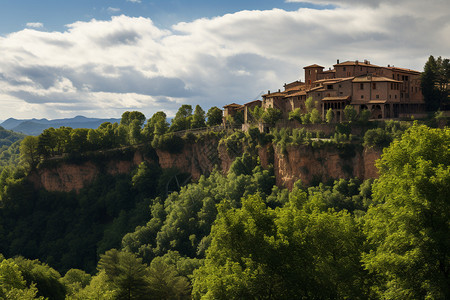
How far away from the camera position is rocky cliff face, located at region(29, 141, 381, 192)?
65.1 metres

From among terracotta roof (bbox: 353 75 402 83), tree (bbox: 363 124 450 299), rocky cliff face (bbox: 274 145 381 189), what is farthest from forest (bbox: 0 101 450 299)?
terracotta roof (bbox: 353 75 402 83)

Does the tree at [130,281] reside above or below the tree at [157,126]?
below

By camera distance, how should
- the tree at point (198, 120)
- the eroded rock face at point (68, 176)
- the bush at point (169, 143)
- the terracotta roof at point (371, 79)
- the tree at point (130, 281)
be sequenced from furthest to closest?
the eroded rock face at point (68, 176)
the tree at point (198, 120)
the bush at point (169, 143)
the terracotta roof at point (371, 79)
the tree at point (130, 281)

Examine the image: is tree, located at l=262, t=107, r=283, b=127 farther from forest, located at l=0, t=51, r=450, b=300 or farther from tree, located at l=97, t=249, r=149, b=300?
tree, located at l=97, t=249, r=149, b=300

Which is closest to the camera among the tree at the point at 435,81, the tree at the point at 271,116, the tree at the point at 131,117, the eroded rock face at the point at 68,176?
the tree at the point at 435,81

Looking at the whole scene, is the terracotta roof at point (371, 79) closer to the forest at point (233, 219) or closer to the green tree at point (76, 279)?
the forest at point (233, 219)

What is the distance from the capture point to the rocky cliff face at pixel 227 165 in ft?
213

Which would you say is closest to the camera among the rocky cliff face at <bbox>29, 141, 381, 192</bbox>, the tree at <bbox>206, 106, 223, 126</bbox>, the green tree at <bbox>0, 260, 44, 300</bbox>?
the green tree at <bbox>0, 260, 44, 300</bbox>

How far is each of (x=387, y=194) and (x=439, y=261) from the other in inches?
187

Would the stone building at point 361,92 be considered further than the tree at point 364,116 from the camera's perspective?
Yes

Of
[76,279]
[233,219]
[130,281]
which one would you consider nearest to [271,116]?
[130,281]

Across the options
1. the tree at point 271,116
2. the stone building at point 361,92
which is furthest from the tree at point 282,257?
the tree at point 271,116

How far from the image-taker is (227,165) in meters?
86.8

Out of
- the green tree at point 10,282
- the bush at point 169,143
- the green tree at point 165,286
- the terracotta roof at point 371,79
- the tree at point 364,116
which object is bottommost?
the green tree at point 165,286
